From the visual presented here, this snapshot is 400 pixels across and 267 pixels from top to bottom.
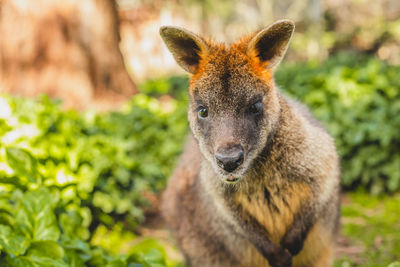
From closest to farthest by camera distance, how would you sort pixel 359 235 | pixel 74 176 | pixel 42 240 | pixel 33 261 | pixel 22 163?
pixel 33 261, pixel 42 240, pixel 22 163, pixel 74 176, pixel 359 235

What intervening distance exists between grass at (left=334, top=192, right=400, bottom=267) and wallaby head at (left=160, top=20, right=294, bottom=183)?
1.91 m

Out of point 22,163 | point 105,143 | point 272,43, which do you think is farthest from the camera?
point 105,143

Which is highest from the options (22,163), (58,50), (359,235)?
(58,50)

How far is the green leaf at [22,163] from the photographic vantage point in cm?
332

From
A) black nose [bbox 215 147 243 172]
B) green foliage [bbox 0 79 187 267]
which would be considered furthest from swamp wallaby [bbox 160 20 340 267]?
green foliage [bbox 0 79 187 267]

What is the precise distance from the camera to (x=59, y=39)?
271 inches

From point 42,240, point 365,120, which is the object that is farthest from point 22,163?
point 365,120

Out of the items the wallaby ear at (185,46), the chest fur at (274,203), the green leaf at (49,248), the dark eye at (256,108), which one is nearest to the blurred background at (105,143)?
the green leaf at (49,248)

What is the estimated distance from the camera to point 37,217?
105 inches

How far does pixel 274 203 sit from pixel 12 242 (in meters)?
1.82

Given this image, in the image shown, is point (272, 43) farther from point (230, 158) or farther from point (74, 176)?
point (74, 176)

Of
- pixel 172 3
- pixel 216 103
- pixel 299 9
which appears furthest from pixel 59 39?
pixel 172 3

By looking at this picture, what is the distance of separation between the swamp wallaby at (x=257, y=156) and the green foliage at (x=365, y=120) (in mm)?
2363

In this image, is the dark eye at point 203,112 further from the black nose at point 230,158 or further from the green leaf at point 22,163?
the green leaf at point 22,163
